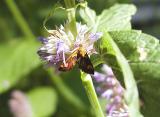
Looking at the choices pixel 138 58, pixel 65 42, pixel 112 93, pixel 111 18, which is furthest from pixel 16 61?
pixel 138 58

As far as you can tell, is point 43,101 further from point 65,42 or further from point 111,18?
point 65,42

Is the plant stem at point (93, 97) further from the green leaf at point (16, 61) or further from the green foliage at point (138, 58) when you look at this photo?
the green leaf at point (16, 61)

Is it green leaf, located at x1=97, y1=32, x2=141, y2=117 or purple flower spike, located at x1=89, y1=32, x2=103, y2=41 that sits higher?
purple flower spike, located at x1=89, y1=32, x2=103, y2=41

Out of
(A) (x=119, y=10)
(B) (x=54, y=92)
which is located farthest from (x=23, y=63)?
(A) (x=119, y=10)

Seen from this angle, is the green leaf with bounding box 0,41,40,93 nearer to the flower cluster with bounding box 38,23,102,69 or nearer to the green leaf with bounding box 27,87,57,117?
the green leaf with bounding box 27,87,57,117

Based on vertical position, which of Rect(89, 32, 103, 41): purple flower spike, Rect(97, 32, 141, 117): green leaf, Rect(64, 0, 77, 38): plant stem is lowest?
Rect(97, 32, 141, 117): green leaf

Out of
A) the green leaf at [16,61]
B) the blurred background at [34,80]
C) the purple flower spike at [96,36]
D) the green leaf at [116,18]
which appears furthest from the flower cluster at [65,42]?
the green leaf at [16,61]

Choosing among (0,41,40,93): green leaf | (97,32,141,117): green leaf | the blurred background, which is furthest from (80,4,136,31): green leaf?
(0,41,40,93): green leaf
